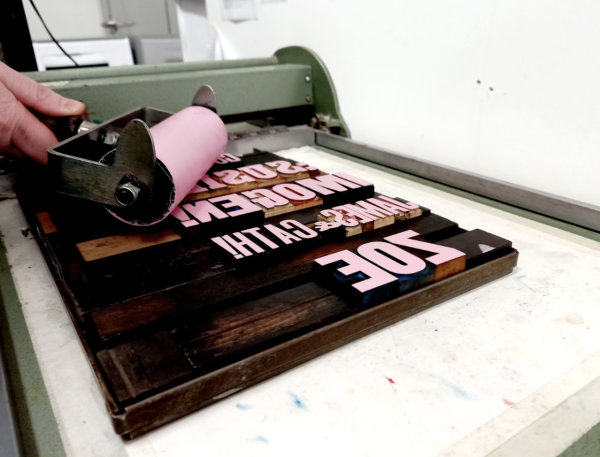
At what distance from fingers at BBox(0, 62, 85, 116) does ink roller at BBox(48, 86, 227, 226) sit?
5cm

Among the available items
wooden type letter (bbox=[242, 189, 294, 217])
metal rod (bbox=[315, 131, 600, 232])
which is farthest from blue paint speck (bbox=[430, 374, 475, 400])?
metal rod (bbox=[315, 131, 600, 232])

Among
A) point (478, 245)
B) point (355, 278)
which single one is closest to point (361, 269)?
point (355, 278)

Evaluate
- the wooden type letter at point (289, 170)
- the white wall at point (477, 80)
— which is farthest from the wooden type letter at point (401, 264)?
the white wall at point (477, 80)

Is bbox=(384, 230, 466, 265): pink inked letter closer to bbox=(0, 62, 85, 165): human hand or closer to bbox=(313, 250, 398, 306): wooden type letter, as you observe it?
bbox=(313, 250, 398, 306): wooden type letter


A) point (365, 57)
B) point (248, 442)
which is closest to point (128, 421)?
point (248, 442)

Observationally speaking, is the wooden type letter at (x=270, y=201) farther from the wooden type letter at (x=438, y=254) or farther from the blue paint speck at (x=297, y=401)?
the blue paint speck at (x=297, y=401)

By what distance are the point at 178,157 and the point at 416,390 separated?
2.10 ft

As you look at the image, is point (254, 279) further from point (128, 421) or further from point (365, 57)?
point (365, 57)

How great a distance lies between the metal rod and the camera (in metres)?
0.97

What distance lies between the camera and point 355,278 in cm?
68

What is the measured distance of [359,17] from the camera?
158cm

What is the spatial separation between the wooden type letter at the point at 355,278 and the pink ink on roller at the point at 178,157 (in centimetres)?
34

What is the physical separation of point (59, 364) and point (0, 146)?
1.95 feet

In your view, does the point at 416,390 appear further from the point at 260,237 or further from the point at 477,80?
the point at 477,80
